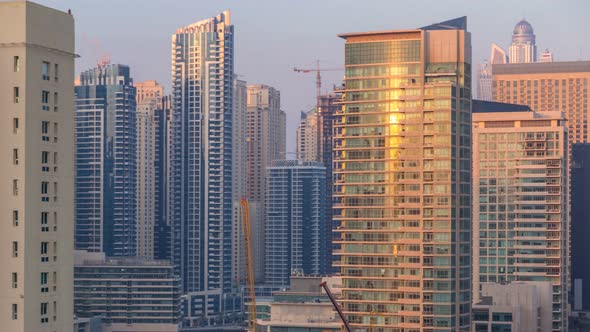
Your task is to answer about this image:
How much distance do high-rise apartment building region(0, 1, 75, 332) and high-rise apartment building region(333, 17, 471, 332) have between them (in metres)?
111

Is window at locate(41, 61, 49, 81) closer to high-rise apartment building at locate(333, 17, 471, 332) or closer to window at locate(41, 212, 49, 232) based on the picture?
window at locate(41, 212, 49, 232)

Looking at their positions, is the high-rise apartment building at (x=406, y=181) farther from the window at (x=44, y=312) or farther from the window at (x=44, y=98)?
the window at (x=44, y=98)

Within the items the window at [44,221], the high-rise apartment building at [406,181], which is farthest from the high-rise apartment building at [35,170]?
the high-rise apartment building at [406,181]

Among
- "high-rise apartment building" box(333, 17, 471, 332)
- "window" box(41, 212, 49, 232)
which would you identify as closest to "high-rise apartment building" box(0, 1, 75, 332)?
"window" box(41, 212, 49, 232)

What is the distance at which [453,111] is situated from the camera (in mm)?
169000

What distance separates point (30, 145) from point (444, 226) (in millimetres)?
115696

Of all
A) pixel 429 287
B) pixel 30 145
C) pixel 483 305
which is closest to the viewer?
pixel 30 145

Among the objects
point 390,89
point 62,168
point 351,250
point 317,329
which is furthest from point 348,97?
point 62,168

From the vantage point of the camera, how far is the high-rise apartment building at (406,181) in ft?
552

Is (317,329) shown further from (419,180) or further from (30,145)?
(30,145)

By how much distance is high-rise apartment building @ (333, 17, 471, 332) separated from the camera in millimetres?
168250

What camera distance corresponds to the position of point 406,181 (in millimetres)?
170875

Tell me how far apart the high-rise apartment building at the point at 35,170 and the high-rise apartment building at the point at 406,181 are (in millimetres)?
110720

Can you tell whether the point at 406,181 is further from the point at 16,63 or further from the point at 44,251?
the point at 16,63
